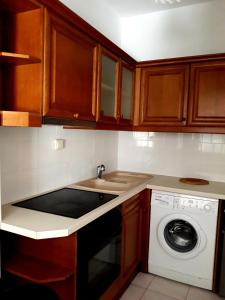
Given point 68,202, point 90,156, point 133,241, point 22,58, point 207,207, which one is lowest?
point 133,241

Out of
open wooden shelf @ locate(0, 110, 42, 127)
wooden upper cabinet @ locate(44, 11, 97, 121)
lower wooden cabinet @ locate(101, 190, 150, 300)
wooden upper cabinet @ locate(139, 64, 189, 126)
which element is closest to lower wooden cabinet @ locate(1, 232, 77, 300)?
lower wooden cabinet @ locate(101, 190, 150, 300)

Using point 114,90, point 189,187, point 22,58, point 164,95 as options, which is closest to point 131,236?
point 189,187

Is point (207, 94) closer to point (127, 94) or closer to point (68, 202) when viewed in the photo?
point (127, 94)

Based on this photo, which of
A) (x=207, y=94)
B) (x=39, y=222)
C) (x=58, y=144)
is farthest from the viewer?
(x=207, y=94)

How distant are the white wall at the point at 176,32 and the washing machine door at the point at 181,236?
1.72 meters

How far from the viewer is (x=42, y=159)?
173cm

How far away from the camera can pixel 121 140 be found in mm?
2914

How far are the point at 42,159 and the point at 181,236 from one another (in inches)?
57.4

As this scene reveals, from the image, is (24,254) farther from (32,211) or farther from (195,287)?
(195,287)

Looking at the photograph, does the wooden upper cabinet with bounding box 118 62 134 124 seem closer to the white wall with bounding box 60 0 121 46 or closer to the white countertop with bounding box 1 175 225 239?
the white wall with bounding box 60 0 121 46

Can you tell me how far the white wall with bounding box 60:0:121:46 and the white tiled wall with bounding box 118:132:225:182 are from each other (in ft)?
3.78

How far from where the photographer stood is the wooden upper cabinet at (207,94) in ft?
7.04

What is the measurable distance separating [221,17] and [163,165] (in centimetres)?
161

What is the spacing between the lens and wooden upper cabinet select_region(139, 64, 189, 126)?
2.29 metres
